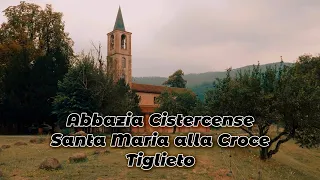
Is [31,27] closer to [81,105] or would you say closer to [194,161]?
[81,105]

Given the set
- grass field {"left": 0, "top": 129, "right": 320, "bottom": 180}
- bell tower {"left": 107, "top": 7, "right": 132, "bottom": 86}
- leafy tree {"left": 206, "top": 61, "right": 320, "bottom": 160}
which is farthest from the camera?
bell tower {"left": 107, "top": 7, "right": 132, "bottom": 86}

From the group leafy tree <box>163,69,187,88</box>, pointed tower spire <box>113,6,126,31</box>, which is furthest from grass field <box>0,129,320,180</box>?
leafy tree <box>163,69,187,88</box>

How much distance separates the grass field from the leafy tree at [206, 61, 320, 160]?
2870 mm

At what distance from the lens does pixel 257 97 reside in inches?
956

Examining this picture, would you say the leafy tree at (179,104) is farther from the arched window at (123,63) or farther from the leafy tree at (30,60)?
the arched window at (123,63)

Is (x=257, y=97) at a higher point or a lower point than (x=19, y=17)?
lower

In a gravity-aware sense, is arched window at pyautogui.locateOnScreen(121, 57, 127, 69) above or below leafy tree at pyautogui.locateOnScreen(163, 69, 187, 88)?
above

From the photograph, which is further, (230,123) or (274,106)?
(230,123)

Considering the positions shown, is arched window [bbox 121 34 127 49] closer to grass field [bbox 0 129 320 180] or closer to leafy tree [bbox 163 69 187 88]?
leafy tree [bbox 163 69 187 88]

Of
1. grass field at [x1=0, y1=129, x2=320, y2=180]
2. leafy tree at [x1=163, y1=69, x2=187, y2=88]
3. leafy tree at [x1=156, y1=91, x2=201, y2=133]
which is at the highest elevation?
leafy tree at [x1=163, y1=69, x2=187, y2=88]

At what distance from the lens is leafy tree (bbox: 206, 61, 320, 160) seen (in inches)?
896

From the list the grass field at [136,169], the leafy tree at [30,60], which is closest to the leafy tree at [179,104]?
the grass field at [136,169]

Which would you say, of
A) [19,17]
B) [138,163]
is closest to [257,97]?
[138,163]

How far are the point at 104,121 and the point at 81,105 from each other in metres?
3.43
